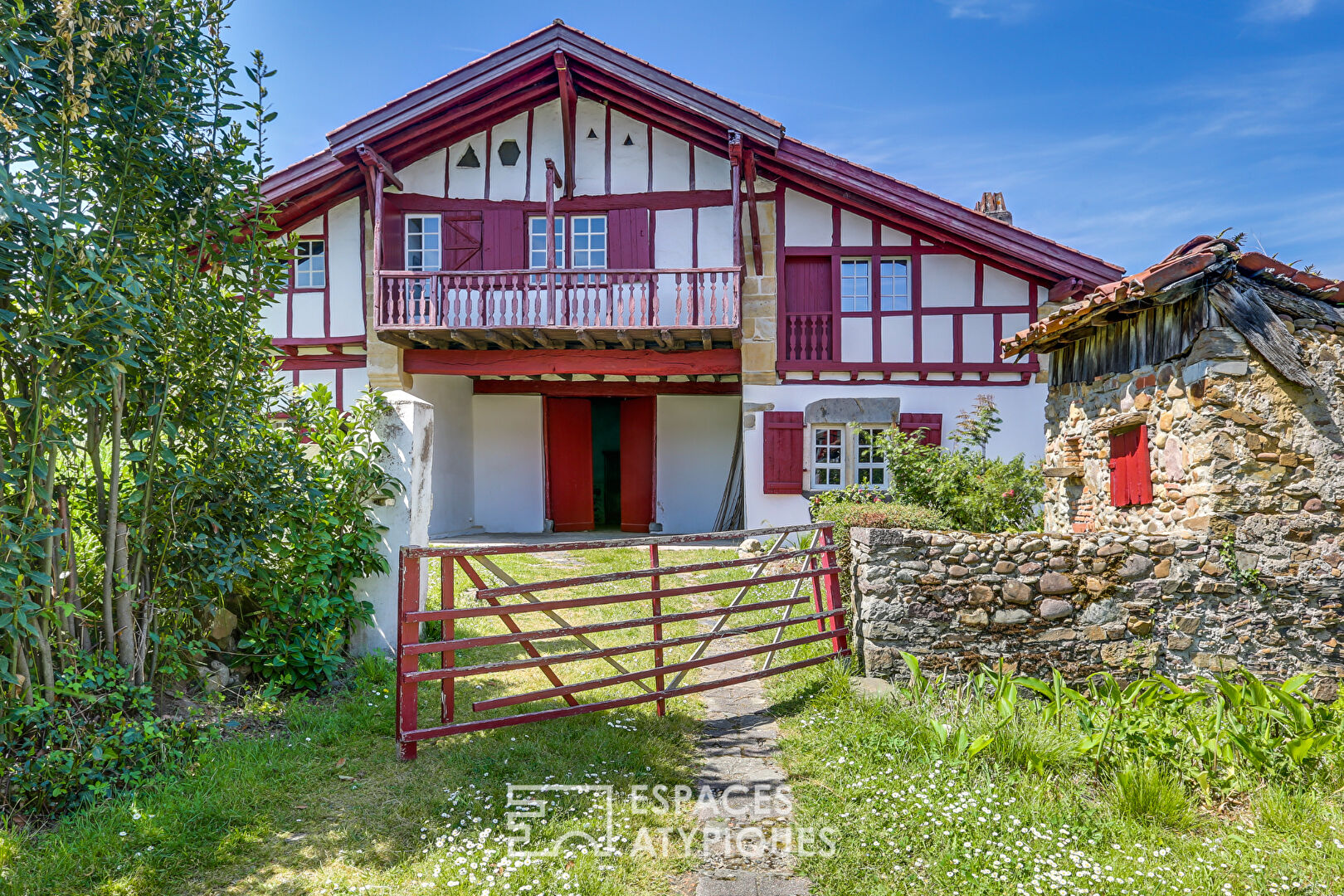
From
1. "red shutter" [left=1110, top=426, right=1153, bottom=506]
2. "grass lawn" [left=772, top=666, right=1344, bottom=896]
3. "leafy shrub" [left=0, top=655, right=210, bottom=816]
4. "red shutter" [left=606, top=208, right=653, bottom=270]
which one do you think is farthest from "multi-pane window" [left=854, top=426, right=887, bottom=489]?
"leafy shrub" [left=0, top=655, right=210, bottom=816]

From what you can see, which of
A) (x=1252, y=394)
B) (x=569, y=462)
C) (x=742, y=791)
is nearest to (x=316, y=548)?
(x=742, y=791)

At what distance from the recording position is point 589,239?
11047mm

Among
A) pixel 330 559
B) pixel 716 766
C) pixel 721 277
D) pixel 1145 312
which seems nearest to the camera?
pixel 716 766

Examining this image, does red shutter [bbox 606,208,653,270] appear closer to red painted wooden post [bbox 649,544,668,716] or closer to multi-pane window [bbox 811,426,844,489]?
multi-pane window [bbox 811,426,844,489]

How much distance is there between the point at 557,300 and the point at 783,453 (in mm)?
3882

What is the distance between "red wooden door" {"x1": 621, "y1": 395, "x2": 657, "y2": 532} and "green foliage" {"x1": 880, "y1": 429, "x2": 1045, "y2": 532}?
538 centimetres

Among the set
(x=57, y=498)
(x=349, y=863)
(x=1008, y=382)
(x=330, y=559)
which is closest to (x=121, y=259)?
(x=57, y=498)

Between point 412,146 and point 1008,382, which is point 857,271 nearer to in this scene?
point 1008,382

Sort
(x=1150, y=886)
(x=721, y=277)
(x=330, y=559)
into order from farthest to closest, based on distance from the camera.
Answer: (x=721, y=277) → (x=330, y=559) → (x=1150, y=886)

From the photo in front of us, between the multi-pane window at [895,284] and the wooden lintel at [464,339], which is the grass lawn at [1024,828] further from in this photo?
the wooden lintel at [464,339]

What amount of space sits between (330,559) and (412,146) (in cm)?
856

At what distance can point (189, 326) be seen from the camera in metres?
3.74

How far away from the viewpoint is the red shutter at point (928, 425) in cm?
1045

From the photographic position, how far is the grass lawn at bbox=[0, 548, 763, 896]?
2.59 metres
